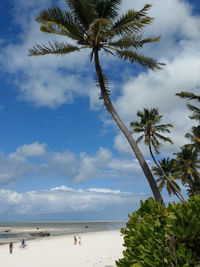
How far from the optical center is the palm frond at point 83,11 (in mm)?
9438

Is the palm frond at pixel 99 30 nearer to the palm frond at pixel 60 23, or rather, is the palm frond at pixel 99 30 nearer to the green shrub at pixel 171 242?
the palm frond at pixel 60 23

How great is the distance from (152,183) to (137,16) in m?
6.64

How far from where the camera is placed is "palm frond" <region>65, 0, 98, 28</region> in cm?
944

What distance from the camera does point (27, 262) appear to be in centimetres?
1814

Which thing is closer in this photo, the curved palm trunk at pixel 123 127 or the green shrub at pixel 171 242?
the green shrub at pixel 171 242

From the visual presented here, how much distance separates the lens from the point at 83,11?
961 cm

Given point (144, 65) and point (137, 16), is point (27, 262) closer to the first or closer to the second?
point (144, 65)

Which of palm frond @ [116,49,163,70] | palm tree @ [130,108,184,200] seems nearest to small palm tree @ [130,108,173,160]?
palm tree @ [130,108,184,200]

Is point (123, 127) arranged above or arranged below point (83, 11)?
below

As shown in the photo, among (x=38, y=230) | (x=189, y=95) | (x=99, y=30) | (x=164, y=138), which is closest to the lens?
(x=99, y=30)

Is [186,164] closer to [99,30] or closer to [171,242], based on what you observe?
[99,30]

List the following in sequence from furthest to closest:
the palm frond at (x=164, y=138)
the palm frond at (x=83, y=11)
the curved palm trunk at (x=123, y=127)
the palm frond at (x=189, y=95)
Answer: the palm frond at (x=164, y=138) → the palm frond at (x=189, y=95) → the palm frond at (x=83, y=11) → the curved palm trunk at (x=123, y=127)

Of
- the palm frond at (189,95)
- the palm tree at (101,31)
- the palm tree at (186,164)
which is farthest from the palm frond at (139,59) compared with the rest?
the palm tree at (186,164)

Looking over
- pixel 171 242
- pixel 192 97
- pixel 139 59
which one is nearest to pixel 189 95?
pixel 192 97
